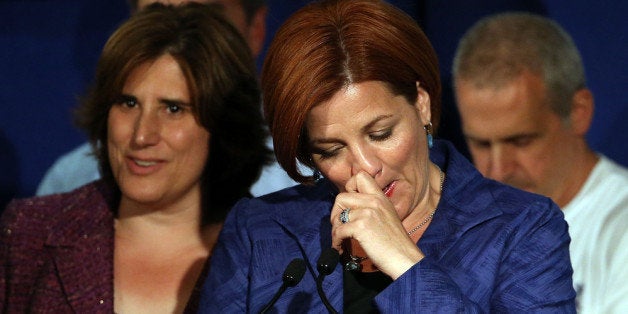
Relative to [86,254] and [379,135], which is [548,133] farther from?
[86,254]

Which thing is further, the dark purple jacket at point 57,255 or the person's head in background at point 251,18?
the person's head in background at point 251,18

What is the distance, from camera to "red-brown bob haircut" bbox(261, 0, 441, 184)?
6.95 ft

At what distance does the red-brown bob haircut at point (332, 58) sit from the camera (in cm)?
212

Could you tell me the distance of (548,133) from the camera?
2.70 meters

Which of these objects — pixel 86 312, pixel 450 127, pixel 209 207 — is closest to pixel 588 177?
pixel 450 127

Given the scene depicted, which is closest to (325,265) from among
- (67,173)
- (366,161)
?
(366,161)

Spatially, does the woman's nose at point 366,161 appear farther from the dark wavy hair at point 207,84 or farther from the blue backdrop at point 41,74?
the blue backdrop at point 41,74

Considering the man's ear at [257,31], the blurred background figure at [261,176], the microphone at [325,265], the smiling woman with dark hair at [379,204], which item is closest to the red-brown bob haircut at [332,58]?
the smiling woman with dark hair at [379,204]

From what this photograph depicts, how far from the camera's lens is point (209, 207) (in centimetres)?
289

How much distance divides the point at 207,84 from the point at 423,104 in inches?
28.5

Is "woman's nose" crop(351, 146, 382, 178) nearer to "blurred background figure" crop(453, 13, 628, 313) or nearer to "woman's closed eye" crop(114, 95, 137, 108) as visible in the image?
"blurred background figure" crop(453, 13, 628, 313)

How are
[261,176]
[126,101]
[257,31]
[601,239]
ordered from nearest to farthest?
[601,239] < [126,101] < [261,176] < [257,31]

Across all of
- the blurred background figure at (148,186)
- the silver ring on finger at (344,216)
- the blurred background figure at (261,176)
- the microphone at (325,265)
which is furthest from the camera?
the blurred background figure at (261,176)

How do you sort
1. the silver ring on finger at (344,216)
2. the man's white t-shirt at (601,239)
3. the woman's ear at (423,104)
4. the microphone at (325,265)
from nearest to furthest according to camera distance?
1. the microphone at (325,265)
2. the silver ring on finger at (344,216)
3. the woman's ear at (423,104)
4. the man's white t-shirt at (601,239)
